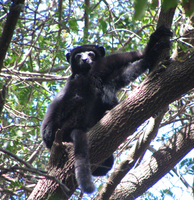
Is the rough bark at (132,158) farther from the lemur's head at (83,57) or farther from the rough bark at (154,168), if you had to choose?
the lemur's head at (83,57)

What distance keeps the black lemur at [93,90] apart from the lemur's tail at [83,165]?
0.14 meters

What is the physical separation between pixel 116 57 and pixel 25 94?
261 centimetres

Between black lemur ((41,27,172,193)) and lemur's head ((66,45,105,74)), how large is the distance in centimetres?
2

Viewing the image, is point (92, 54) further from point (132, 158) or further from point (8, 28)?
point (8, 28)

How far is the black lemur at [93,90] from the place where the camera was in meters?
3.68

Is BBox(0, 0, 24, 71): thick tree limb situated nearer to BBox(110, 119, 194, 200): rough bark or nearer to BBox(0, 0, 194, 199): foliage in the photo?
BBox(0, 0, 194, 199): foliage

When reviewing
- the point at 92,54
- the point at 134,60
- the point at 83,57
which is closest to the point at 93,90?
the point at 134,60

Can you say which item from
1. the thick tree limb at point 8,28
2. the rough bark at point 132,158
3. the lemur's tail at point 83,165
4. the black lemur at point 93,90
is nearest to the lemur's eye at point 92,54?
the black lemur at point 93,90

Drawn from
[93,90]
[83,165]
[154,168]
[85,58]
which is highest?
[85,58]

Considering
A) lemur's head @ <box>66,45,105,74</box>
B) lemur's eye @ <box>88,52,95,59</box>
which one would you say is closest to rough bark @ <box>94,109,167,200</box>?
lemur's head @ <box>66,45,105,74</box>

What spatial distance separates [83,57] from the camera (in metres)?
4.85

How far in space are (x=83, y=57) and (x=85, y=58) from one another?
102mm

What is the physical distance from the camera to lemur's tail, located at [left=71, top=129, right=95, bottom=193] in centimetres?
288

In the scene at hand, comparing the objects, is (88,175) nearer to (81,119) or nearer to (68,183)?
(68,183)
